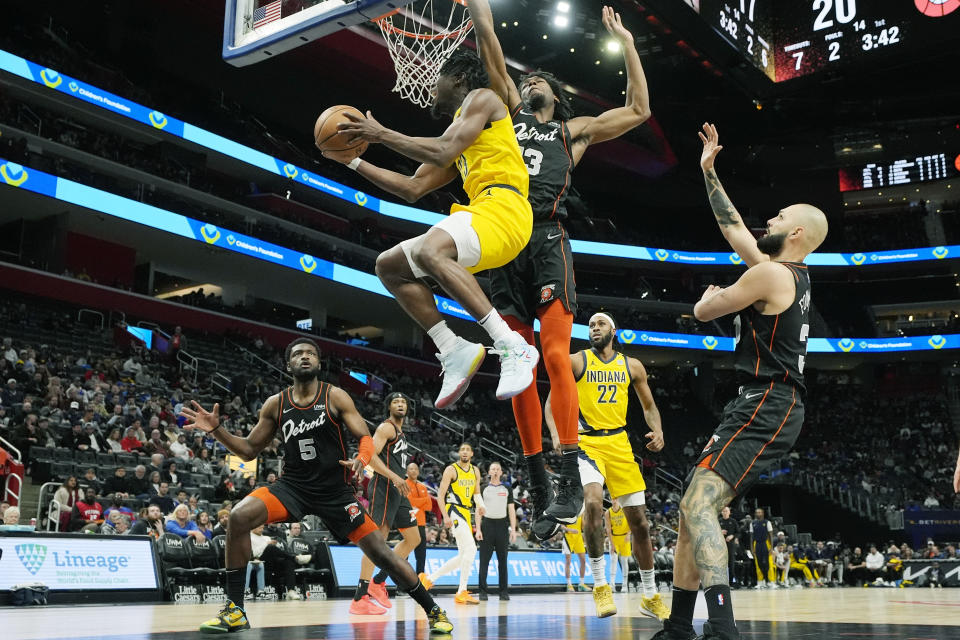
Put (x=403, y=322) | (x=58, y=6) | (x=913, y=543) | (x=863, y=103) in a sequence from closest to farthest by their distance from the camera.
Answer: (x=58, y=6) → (x=913, y=543) → (x=863, y=103) → (x=403, y=322)

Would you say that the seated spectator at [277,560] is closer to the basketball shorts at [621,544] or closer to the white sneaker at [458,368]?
the basketball shorts at [621,544]

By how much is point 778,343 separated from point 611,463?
11.5 feet

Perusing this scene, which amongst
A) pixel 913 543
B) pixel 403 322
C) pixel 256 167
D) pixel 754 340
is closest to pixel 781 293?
pixel 754 340

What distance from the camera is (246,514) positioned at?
6.55 meters

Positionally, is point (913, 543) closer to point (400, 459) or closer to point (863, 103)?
point (863, 103)

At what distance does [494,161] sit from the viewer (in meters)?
4.83

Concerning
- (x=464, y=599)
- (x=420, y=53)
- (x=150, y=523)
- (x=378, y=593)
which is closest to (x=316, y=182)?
(x=150, y=523)

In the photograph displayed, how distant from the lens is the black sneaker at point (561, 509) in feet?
16.4

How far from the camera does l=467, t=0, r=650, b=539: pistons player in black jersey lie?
5.05m

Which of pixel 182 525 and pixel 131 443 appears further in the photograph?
pixel 131 443

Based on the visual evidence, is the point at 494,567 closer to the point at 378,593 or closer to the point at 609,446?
the point at 378,593

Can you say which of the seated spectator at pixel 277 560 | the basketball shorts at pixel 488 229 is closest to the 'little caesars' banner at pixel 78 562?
the seated spectator at pixel 277 560

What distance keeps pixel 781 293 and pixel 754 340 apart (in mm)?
314

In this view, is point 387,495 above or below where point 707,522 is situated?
above
